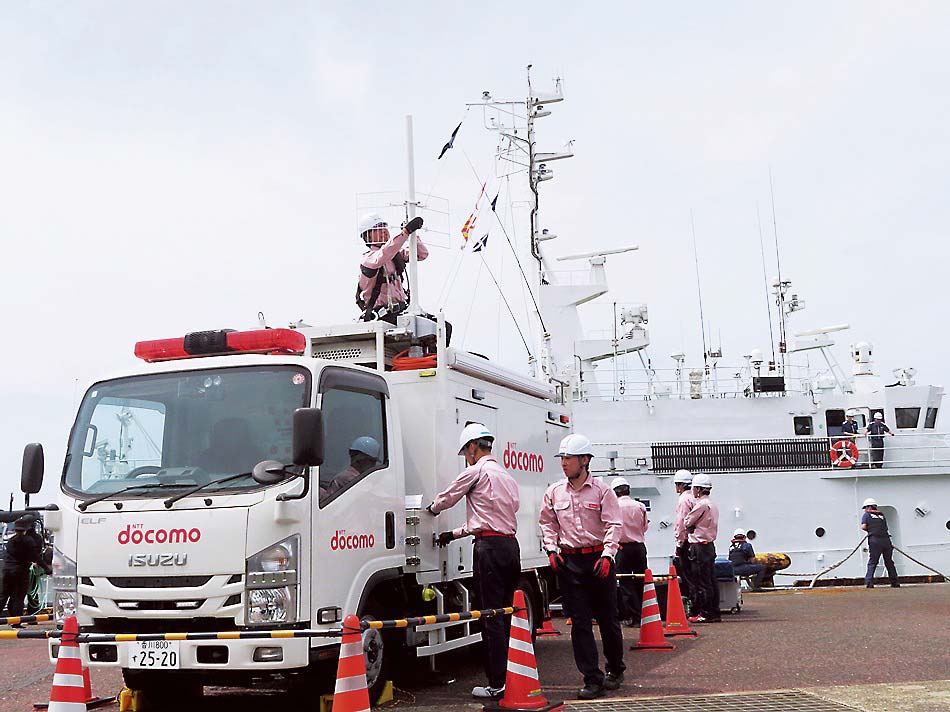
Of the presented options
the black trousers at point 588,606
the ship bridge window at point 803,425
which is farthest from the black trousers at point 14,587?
the ship bridge window at point 803,425

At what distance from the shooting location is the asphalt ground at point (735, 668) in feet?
26.4

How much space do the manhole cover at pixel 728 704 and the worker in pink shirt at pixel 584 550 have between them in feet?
1.66

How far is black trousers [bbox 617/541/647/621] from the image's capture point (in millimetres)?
13445

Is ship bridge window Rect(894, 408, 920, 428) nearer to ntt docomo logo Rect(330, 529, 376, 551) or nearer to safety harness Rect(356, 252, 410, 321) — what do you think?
safety harness Rect(356, 252, 410, 321)

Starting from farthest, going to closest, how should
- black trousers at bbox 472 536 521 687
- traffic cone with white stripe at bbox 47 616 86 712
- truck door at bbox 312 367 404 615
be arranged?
black trousers at bbox 472 536 521 687 → truck door at bbox 312 367 404 615 → traffic cone with white stripe at bbox 47 616 86 712

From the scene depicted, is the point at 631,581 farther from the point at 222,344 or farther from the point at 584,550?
the point at 222,344

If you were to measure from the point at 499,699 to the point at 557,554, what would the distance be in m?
1.21

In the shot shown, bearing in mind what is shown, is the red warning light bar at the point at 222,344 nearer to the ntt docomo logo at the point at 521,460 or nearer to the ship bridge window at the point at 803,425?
the ntt docomo logo at the point at 521,460

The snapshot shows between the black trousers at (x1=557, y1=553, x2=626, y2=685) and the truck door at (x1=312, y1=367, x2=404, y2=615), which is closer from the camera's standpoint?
the truck door at (x1=312, y1=367, x2=404, y2=615)

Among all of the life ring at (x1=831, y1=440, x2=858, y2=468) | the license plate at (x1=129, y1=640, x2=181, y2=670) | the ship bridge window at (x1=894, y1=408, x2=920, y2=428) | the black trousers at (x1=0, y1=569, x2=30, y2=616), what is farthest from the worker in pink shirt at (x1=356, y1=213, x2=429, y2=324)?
the ship bridge window at (x1=894, y1=408, x2=920, y2=428)

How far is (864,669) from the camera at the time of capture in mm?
9039

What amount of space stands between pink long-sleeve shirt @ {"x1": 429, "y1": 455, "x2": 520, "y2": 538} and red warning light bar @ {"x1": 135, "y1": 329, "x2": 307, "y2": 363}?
158cm

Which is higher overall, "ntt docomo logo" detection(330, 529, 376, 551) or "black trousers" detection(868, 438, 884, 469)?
"black trousers" detection(868, 438, 884, 469)

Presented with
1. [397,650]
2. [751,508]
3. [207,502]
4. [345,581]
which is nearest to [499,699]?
[397,650]
